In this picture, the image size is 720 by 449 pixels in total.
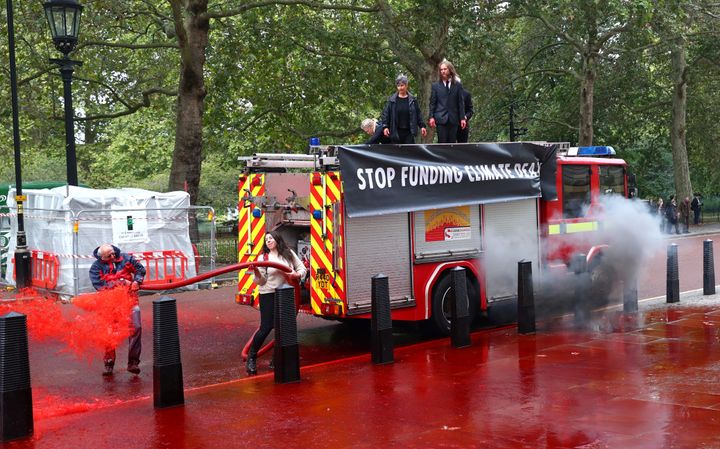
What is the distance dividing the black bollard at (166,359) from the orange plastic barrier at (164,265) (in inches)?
388

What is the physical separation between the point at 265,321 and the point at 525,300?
3.65m

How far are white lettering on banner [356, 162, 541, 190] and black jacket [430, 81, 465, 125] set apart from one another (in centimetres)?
114

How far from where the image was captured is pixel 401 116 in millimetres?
12320

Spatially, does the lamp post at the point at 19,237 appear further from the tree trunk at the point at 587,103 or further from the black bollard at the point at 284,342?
the tree trunk at the point at 587,103

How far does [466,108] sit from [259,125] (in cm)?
2148

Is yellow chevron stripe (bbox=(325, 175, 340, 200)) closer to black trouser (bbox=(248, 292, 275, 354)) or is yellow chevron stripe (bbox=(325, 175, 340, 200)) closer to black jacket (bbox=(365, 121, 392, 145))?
black trouser (bbox=(248, 292, 275, 354))

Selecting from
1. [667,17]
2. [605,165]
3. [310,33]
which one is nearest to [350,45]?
[310,33]

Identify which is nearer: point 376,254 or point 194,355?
point 376,254

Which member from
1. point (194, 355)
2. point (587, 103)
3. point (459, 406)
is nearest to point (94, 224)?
point (194, 355)

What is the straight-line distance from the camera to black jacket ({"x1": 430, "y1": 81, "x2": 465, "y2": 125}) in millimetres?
12547

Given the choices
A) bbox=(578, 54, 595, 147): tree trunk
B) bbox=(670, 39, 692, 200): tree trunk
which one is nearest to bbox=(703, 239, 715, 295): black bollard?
bbox=(578, 54, 595, 147): tree trunk

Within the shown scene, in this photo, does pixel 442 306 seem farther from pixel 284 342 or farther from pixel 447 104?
pixel 284 342

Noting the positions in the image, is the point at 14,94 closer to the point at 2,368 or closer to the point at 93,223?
the point at 93,223

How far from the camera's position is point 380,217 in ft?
34.9
